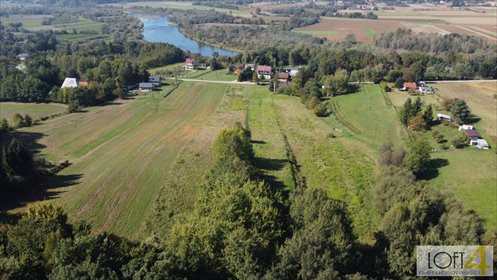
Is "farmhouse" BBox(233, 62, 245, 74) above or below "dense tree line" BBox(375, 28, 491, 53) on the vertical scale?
below

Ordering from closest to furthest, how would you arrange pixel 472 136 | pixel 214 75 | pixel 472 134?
1. pixel 472 136
2. pixel 472 134
3. pixel 214 75

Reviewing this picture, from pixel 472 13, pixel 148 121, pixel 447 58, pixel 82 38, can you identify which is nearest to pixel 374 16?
pixel 472 13

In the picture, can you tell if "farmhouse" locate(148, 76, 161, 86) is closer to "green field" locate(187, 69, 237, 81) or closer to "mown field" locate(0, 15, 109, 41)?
"green field" locate(187, 69, 237, 81)

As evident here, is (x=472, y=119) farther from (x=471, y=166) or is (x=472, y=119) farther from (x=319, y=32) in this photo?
(x=319, y=32)

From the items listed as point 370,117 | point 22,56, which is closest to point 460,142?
point 370,117

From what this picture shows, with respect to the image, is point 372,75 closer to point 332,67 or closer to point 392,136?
point 332,67

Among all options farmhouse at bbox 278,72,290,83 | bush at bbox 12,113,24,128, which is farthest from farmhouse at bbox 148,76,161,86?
bush at bbox 12,113,24,128
